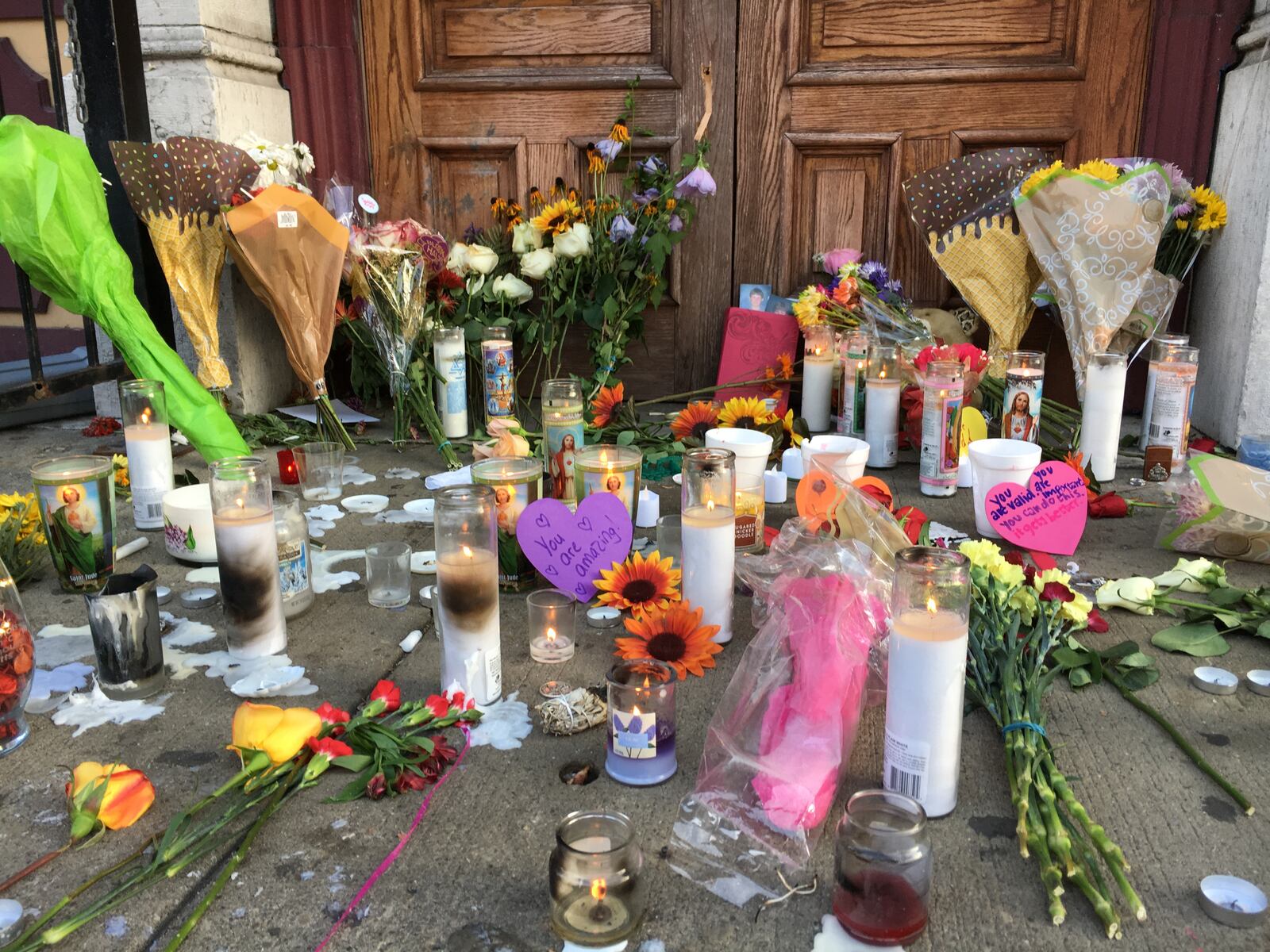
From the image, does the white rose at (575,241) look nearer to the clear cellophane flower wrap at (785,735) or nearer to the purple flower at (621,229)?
the purple flower at (621,229)

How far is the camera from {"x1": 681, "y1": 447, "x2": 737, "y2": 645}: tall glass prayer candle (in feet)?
5.85

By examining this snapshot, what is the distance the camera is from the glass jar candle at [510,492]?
79.4 inches

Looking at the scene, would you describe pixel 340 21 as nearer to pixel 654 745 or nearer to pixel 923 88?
pixel 923 88

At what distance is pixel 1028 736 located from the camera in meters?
1.47

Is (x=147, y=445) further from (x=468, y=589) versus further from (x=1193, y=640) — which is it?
(x=1193, y=640)

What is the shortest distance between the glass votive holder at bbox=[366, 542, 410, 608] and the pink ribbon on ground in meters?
0.58

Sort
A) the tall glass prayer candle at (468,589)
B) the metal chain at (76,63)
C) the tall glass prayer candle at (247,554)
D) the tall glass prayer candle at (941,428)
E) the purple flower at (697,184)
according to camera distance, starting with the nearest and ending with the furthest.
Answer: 1. the tall glass prayer candle at (468,589)
2. the tall glass prayer candle at (247,554)
3. the tall glass prayer candle at (941,428)
4. the metal chain at (76,63)
5. the purple flower at (697,184)

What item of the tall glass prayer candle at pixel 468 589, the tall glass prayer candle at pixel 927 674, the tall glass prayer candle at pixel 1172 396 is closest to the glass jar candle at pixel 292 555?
the tall glass prayer candle at pixel 468 589

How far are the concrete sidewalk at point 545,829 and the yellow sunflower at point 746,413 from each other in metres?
0.96

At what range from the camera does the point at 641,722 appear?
1435 millimetres

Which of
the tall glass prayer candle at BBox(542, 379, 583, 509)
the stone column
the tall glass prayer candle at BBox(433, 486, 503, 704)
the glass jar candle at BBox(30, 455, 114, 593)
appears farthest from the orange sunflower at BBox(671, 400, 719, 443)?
the stone column

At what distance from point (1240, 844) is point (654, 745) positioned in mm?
772

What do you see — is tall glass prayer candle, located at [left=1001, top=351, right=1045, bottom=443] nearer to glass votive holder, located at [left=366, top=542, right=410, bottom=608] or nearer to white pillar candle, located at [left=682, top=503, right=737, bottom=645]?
white pillar candle, located at [left=682, top=503, right=737, bottom=645]

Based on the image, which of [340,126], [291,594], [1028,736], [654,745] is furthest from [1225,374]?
[340,126]
